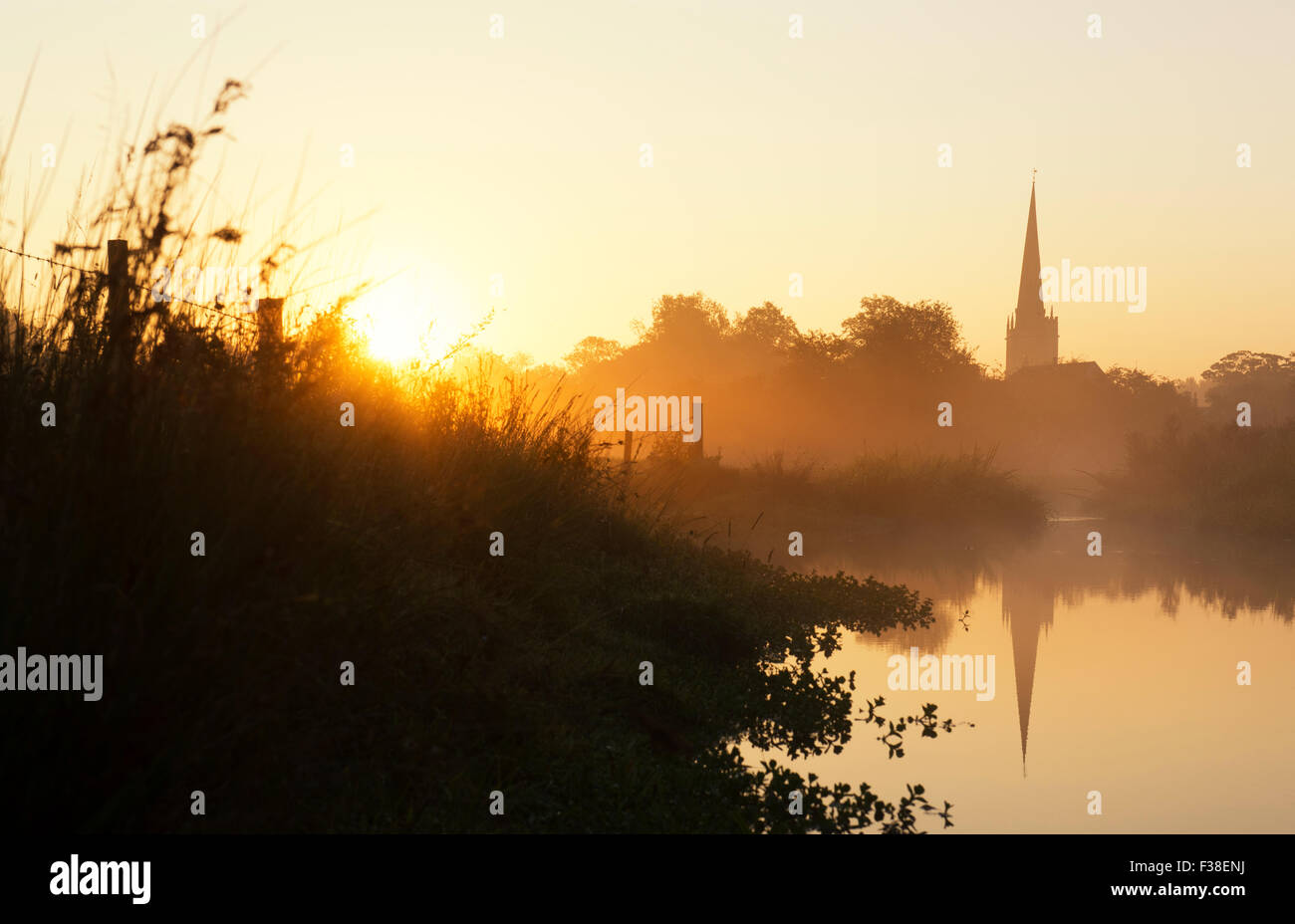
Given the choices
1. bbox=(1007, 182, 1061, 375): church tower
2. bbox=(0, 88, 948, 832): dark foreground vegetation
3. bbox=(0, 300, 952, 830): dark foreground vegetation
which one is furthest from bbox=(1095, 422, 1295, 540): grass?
bbox=(1007, 182, 1061, 375): church tower

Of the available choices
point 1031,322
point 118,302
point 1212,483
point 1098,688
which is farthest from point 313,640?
point 1031,322

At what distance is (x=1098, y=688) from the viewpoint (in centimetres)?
938

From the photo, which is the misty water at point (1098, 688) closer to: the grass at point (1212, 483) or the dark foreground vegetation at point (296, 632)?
the dark foreground vegetation at point (296, 632)

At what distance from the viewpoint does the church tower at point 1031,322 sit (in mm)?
99438

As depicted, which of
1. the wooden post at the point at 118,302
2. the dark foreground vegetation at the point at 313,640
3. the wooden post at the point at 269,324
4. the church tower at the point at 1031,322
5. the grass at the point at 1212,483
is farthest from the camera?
the church tower at the point at 1031,322

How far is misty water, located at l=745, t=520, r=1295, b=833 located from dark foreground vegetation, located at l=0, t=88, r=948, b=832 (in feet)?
2.63

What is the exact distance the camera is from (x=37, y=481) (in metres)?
3.80

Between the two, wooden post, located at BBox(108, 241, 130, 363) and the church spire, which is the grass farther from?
the church spire

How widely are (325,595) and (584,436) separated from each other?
6184 millimetres

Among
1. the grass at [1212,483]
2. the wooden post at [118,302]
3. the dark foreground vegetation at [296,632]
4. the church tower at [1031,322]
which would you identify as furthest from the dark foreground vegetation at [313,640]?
the church tower at [1031,322]

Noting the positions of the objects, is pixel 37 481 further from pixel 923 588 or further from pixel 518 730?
pixel 923 588

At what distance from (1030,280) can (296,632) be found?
10804 centimetres

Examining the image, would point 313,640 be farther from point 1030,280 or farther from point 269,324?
point 1030,280

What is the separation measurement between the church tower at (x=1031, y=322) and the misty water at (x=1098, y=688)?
86422mm
